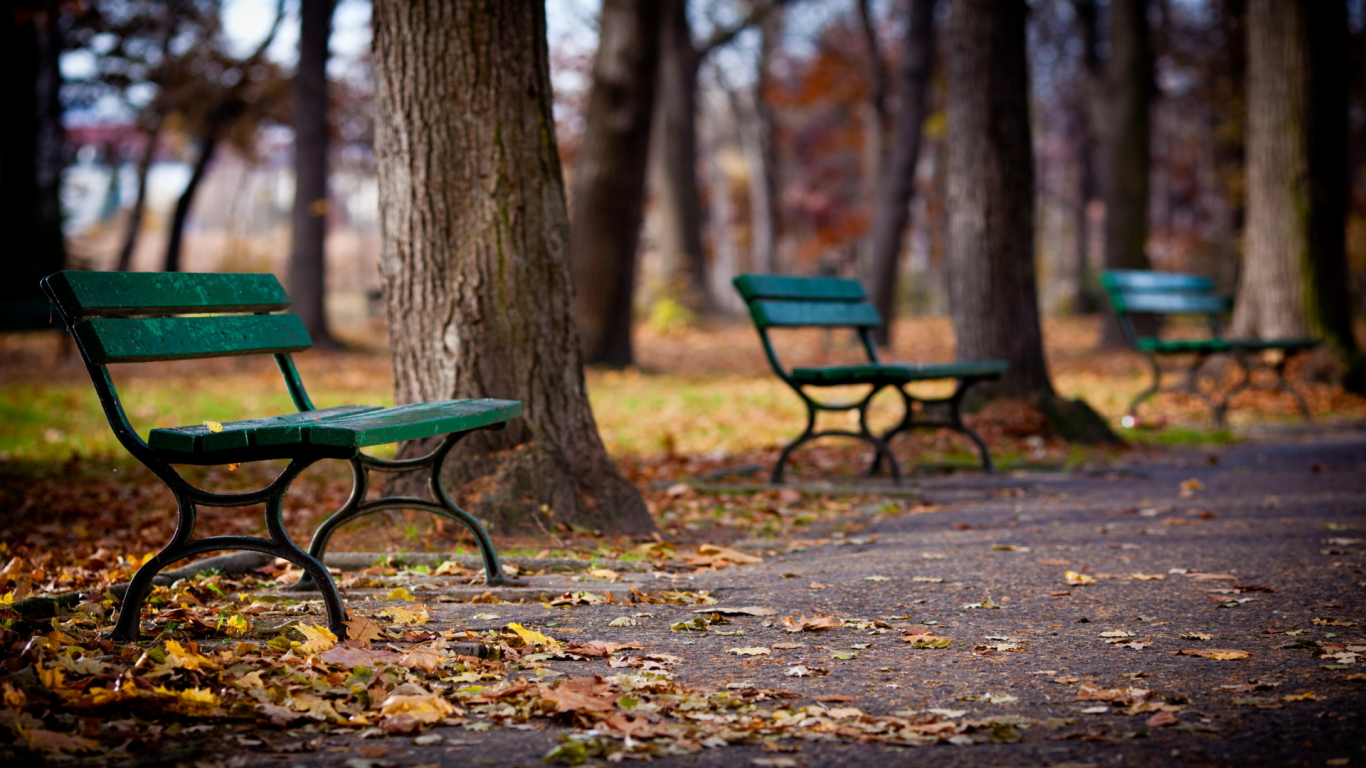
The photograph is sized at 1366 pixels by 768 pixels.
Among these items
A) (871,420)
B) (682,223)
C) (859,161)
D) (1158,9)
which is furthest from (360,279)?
(871,420)

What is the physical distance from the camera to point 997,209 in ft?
24.5

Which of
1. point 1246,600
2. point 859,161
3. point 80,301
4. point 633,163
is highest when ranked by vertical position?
point 859,161

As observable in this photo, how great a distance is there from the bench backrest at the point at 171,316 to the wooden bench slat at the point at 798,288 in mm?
2701

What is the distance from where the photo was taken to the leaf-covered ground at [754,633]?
7.88ft

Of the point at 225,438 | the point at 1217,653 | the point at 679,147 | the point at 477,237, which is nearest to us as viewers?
the point at 225,438

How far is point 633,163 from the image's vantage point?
1207cm

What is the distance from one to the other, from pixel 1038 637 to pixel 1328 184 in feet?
27.7

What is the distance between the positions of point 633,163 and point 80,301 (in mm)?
9346

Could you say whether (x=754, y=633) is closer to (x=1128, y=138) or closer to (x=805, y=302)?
(x=805, y=302)

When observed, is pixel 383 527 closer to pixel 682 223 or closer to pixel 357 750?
pixel 357 750

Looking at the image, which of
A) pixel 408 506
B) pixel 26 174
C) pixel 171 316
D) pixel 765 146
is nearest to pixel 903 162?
pixel 26 174

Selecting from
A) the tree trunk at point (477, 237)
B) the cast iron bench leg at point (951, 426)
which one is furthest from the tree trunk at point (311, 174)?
the tree trunk at point (477, 237)

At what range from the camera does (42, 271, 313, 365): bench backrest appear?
302 cm

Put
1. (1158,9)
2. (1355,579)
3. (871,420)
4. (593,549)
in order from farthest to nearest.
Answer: (1158,9) → (871,420) → (593,549) → (1355,579)
